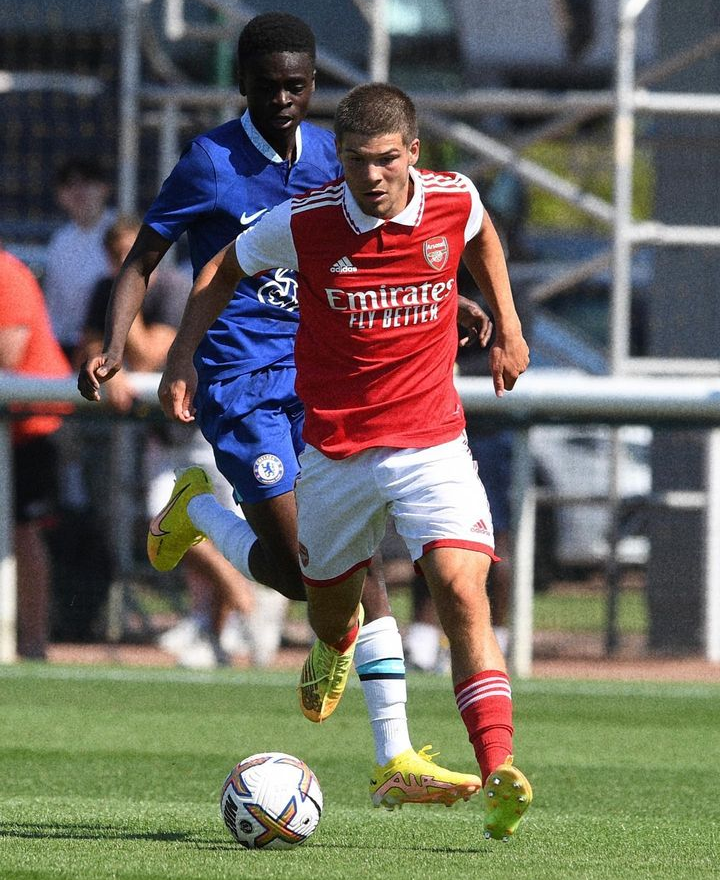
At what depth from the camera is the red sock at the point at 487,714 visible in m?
5.06

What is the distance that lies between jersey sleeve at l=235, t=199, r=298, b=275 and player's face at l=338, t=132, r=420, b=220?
0.78 ft

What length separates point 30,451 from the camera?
33.4ft

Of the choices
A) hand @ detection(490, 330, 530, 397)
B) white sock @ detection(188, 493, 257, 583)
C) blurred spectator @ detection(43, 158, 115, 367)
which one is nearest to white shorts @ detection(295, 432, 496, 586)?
hand @ detection(490, 330, 530, 397)

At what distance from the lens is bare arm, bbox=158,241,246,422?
5.57 metres

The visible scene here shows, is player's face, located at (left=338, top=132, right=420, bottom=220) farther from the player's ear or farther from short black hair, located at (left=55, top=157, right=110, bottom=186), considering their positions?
short black hair, located at (left=55, top=157, right=110, bottom=186)

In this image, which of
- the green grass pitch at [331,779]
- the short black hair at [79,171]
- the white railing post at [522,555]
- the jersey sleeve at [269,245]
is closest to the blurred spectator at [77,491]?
the short black hair at [79,171]

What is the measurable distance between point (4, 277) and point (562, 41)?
5.65 meters

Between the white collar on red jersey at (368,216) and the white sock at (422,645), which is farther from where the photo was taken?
the white sock at (422,645)

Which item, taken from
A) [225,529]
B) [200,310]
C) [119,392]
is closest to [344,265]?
[200,310]

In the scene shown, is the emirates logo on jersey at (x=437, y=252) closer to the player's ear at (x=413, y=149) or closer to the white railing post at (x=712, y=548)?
the player's ear at (x=413, y=149)

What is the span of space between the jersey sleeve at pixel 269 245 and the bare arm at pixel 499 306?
58 centimetres

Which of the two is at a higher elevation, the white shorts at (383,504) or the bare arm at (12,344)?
the white shorts at (383,504)

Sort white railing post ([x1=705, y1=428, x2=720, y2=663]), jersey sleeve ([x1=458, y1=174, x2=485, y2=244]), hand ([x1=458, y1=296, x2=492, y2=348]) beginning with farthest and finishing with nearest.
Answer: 1. white railing post ([x1=705, y1=428, x2=720, y2=663])
2. hand ([x1=458, y1=296, x2=492, y2=348])
3. jersey sleeve ([x1=458, y1=174, x2=485, y2=244])

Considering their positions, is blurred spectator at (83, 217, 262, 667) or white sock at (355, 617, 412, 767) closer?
white sock at (355, 617, 412, 767)
